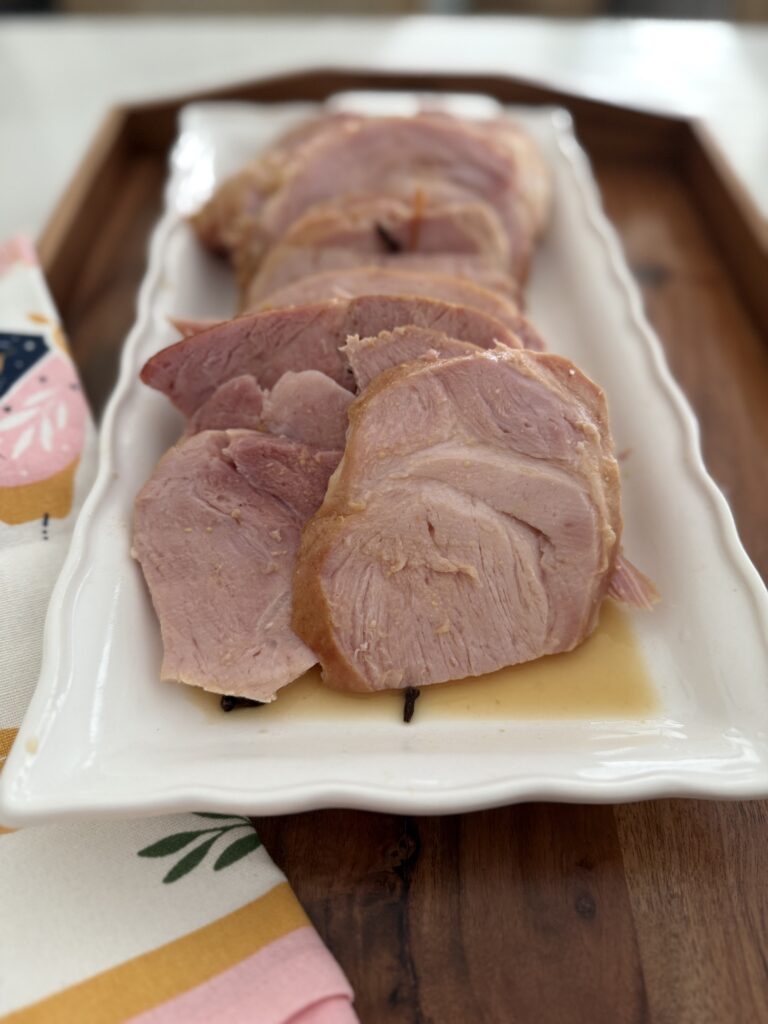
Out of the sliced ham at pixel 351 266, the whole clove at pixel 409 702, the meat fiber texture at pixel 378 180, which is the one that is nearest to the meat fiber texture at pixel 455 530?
the whole clove at pixel 409 702

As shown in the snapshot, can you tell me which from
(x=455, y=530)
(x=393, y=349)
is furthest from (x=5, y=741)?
(x=393, y=349)

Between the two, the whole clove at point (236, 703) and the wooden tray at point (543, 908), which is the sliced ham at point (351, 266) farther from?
the wooden tray at point (543, 908)

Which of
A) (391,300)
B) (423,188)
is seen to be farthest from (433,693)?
(423,188)

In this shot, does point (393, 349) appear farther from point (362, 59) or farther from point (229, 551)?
point (362, 59)

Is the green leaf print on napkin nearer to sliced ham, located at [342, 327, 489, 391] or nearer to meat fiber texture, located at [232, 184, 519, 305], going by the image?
sliced ham, located at [342, 327, 489, 391]

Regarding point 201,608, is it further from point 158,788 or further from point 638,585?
point 638,585
